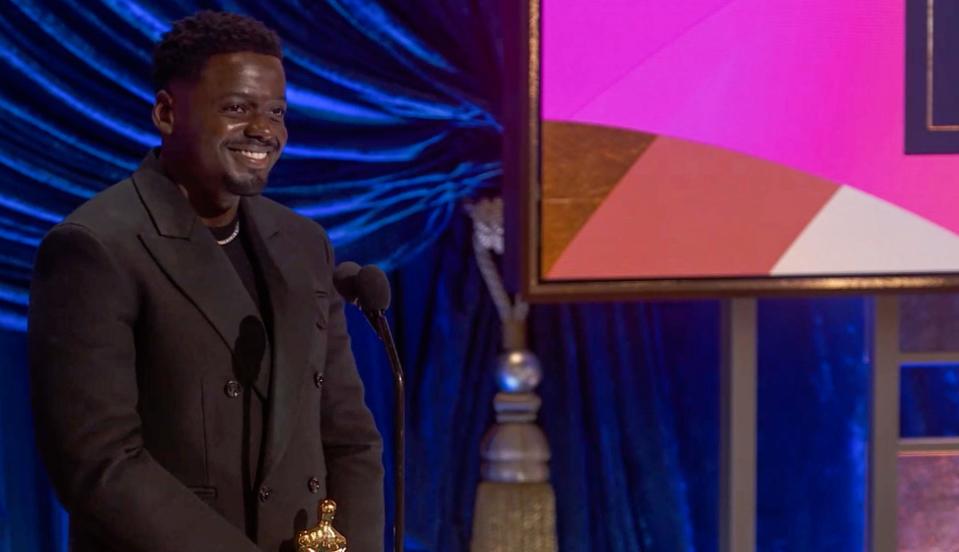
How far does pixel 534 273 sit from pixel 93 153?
3.02 feet

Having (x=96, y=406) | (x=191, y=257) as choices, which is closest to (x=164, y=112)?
(x=191, y=257)

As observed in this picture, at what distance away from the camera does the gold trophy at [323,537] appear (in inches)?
72.9

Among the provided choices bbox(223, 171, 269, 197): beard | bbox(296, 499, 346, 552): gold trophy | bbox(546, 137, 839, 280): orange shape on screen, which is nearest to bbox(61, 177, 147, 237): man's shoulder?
bbox(223, 171, 269, 197): beard

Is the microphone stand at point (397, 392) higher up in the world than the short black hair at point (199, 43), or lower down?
lower down

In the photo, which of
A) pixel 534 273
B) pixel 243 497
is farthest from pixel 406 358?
pixel 243 497

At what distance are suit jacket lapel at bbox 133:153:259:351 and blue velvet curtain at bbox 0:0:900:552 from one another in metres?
1.05

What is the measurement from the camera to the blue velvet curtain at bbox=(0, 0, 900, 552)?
9.25 ft

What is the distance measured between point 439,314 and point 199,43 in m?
1.47

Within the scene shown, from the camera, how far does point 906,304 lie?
342cm

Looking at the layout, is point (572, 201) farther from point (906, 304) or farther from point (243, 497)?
point (243, 497)

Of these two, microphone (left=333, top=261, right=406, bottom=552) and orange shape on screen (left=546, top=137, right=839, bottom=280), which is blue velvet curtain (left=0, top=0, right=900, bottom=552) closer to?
orange shape on screen (left=546, top=137, right=839, bottom=280)

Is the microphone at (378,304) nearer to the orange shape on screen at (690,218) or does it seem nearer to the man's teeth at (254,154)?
the man's teeth at (254,154)

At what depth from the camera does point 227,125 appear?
1822mm

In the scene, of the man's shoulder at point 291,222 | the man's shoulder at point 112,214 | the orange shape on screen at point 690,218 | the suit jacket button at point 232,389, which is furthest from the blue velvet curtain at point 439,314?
the suit jacket button at point 232,389
